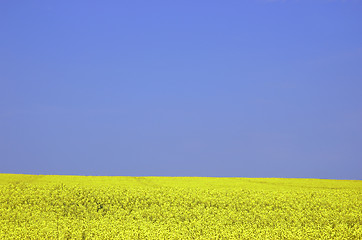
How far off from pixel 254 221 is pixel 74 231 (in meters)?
6.01

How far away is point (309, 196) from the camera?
16719mm

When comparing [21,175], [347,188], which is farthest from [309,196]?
[21,175]

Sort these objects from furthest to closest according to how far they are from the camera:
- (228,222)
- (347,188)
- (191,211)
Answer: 1. (347,188)
2. (191,211)
3. (228,222)

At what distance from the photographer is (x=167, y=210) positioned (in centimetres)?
1453

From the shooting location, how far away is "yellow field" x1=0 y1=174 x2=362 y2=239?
38.3 ft

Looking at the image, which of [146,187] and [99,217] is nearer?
[99,217]

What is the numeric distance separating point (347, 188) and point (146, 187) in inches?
405

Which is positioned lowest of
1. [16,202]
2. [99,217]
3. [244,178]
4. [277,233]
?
[277,233]

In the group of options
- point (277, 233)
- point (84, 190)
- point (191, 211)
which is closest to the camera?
point (277, 233)

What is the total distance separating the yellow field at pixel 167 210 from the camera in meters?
11.7

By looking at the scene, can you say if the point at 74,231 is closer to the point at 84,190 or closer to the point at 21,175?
the point at 84,190

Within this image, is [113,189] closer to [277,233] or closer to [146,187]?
[146,187]

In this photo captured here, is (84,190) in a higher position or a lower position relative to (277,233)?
higher

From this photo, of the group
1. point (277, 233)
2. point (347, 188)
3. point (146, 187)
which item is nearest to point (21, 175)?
point (146, 187)
